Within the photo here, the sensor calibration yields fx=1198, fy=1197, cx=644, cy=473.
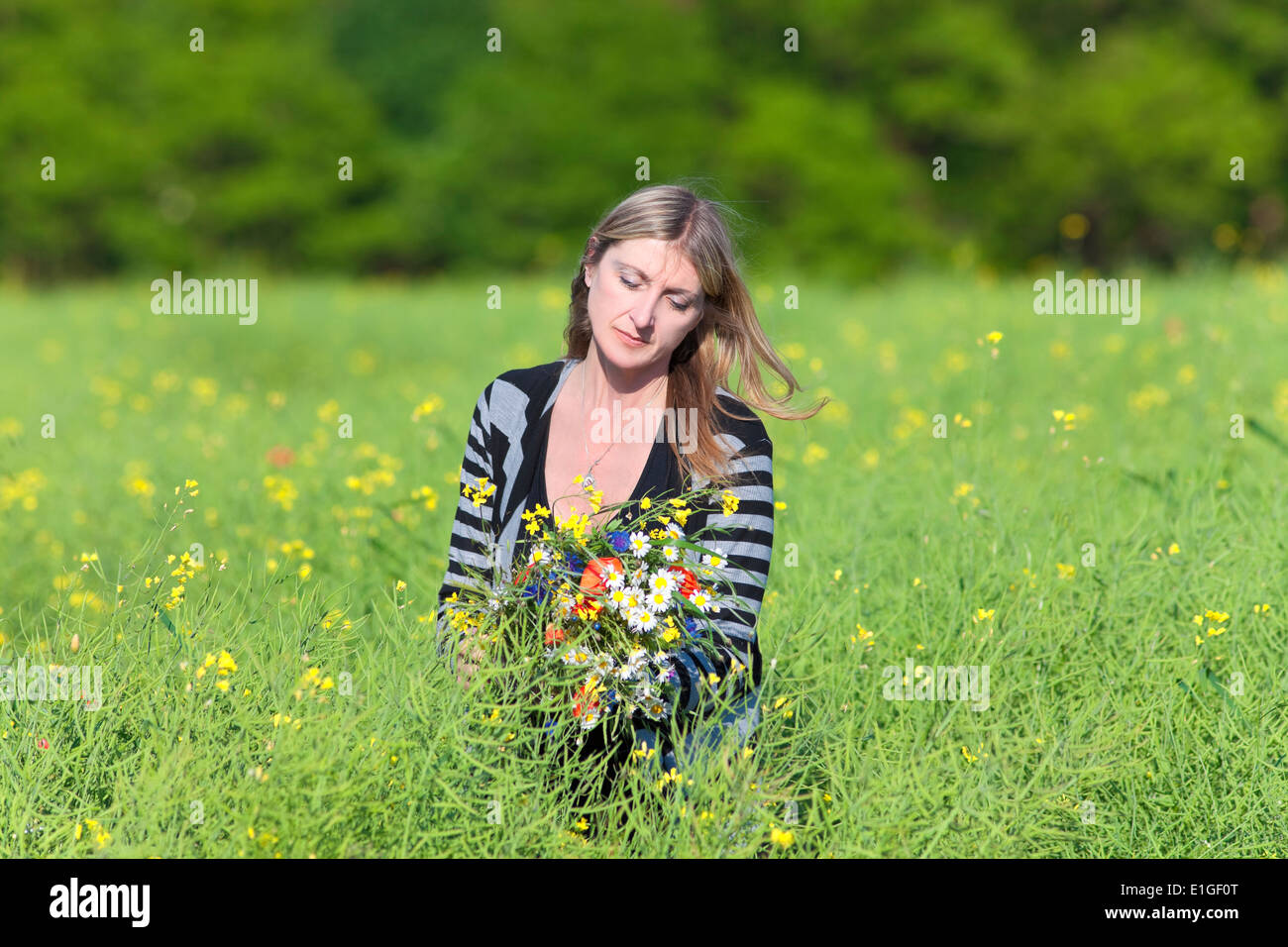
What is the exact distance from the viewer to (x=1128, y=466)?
15.9 feet

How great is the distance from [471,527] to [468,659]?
1.37 ft

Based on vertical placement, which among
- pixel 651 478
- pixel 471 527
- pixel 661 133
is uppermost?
pixel 661 133

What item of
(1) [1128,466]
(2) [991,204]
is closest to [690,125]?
(2) [991,204]

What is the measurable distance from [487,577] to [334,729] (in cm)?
52

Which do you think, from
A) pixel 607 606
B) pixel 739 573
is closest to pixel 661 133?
pixel 739 573

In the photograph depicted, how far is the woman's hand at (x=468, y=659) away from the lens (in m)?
2.59

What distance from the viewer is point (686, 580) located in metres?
2.54

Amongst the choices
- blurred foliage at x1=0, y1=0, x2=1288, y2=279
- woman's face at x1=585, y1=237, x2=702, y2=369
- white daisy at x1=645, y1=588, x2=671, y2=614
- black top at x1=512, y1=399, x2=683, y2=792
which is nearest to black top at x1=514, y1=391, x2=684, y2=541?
black top at x1=512, y1=399, x2=683, y2=792

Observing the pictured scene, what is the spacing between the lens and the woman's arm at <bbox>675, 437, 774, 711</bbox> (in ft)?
8.88

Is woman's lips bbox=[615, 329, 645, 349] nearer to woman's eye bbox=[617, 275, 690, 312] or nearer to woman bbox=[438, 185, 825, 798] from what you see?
woman bbox=[438, 185, 825, 798]

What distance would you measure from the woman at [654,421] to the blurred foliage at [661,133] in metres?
21.8

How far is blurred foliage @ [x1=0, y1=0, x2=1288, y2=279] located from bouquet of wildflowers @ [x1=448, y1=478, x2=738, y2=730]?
2239 cm

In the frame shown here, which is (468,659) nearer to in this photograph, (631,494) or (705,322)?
(631,494)

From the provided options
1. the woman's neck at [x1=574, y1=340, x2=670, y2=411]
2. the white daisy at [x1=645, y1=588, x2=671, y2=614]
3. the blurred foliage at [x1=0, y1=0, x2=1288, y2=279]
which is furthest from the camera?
the blurred foliage at [x1=0, y1=0, x2=1288, y2=279]
